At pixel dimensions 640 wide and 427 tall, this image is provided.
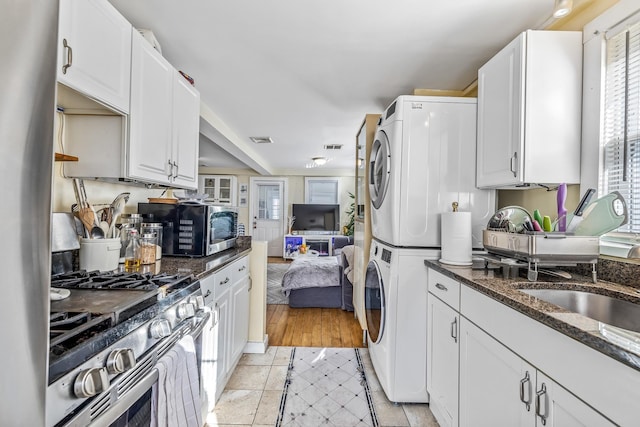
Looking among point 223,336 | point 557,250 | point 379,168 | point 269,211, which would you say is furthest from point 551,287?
point 269,211

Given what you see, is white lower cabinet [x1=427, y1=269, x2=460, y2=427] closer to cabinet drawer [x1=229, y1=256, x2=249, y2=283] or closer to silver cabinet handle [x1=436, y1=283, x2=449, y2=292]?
silver cabinet handle [x1=436, y1=283, x2=449, y2=292]

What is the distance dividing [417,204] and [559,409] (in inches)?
45.6

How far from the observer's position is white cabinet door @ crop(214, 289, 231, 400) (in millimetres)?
1654

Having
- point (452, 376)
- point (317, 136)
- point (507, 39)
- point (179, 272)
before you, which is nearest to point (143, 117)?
point (179, 272)

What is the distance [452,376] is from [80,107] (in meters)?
2.20

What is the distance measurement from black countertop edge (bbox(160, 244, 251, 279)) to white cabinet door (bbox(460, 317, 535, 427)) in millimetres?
1254

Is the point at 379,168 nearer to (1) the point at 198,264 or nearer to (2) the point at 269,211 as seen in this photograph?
(1) the point at 198,264

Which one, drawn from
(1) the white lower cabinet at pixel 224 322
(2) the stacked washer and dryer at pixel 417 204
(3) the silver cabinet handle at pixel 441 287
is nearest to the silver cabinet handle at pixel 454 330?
(3) the silver cabinet handle at pixel 441 287

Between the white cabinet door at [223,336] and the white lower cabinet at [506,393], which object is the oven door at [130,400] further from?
the white lower cabinet at [506,393]

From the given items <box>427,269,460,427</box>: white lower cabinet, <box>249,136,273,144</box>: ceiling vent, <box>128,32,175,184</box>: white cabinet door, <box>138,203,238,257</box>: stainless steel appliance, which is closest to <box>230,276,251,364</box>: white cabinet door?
<box>138,203,238,257</box>: stainless steel appliance

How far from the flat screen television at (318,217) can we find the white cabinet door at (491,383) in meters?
6.19

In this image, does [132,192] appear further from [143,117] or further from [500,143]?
[500,143]

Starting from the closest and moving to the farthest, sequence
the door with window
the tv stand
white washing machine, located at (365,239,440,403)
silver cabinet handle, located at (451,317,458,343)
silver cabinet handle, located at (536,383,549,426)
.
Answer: silver cabinet handle, located at (536,383,549,426) < silver cabinet handle, located at (451,317,458,343) < white washing machine, located at (365,239,440,403) < the tv stand < the door with window

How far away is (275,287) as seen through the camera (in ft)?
14.8
